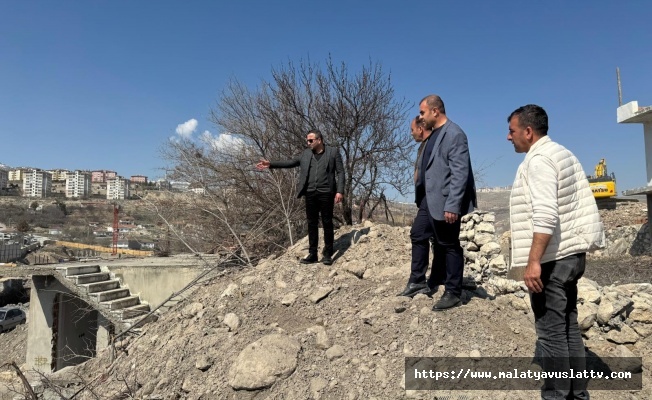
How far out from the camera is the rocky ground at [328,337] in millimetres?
3203

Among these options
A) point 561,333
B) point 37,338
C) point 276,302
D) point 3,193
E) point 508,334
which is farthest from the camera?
point 3,193

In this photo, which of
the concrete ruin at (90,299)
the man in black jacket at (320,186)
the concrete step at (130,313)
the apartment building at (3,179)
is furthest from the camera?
the apartment building at (3,179)

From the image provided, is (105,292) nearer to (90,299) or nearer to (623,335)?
(90,299)

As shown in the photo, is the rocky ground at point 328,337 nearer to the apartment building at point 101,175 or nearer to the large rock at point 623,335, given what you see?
the large rock at point 623,335

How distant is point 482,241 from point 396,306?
2.33m

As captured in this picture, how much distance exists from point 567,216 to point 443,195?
1.14 metres

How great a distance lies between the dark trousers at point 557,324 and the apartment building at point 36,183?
100598 mm

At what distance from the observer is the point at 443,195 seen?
3572 millimetres

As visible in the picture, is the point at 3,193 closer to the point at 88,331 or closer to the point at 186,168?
the point at 88,331

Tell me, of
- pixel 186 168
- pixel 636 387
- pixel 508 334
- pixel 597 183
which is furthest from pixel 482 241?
pixel 597 183

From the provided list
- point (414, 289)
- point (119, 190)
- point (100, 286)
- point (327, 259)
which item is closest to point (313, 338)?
point (414, 289)

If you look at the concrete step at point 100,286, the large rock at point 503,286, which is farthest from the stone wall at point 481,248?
the concrete step at point 100,286

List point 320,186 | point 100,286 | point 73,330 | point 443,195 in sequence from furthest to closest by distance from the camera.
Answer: point 73,330 → point 100,286 → point 320,186 → point 443,195

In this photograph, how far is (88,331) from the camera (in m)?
14.3
